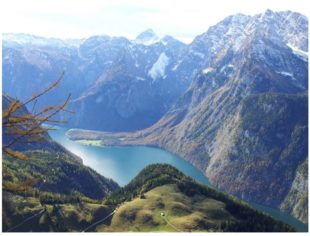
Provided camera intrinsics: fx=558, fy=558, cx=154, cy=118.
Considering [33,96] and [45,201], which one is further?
[45,201]

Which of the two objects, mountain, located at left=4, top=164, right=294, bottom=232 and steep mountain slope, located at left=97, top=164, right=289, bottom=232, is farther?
steep mountain slope, located at left=97, top=164, right=289, bottom=232

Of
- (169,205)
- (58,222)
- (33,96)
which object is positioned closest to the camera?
(33,96)

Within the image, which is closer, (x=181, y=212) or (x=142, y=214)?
(x=142, y=214)

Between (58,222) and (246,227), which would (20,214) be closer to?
(58,222)

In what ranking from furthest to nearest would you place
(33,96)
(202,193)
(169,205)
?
(202,193) → (169,205) → (33,96)

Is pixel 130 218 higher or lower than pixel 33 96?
lower

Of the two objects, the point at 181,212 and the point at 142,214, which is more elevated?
the point at 181,212

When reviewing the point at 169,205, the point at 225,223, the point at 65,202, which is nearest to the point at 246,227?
the point at 225,223

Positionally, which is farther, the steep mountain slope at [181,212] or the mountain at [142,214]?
the steep mountain slope at [181,212]
